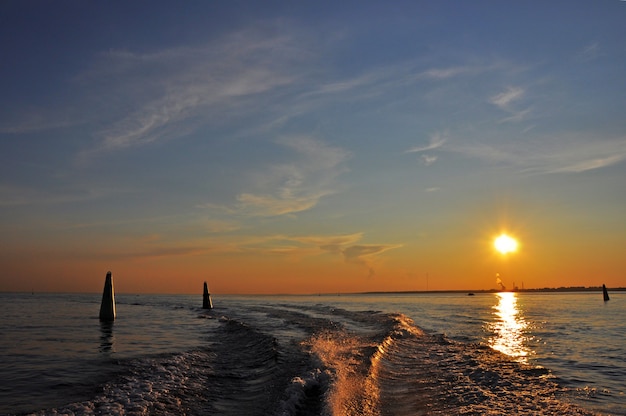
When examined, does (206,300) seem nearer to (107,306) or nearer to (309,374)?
(107,306)

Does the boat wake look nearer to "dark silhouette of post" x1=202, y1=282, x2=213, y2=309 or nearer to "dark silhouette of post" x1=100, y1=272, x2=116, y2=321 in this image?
"dark silhouette of post" x1=100, y1=272, x2=116, y2=321

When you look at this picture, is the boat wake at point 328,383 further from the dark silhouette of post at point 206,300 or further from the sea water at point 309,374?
the dark silhouette of post at point 206,300

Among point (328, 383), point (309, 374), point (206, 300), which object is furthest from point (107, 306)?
point (328, 383)

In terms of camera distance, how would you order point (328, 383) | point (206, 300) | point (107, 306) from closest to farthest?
point (328, 383)
point (107, 306)
point (206, 300)

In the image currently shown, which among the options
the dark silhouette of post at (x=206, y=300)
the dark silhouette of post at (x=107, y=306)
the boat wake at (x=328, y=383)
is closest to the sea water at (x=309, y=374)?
the boat wake at (x=328, y=383)

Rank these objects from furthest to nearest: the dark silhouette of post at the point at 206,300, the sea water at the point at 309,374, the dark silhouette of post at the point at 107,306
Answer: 1. the dark silhouette of post at the point at 206,300
2. the dark silhouette of post at the point at 107,306
3. the sea water at the point at 309,374

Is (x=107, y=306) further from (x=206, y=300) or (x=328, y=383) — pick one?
(x=328, y=383)

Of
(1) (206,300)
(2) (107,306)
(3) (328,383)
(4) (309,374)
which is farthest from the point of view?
(1) (206,300)

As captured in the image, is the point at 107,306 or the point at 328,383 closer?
the point at 328,383

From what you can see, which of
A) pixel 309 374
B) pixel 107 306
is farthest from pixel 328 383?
pixel 107 306

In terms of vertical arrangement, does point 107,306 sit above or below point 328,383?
above

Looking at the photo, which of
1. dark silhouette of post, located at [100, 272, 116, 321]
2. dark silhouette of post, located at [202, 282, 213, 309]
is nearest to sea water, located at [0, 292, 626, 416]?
dark silhouette of post, located at [100, 272, 116, 321]

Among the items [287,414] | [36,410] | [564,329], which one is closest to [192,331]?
[36,410]

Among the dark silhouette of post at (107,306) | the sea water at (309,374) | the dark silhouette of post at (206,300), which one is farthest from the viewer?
the dark silhouette of post at (206,300)
